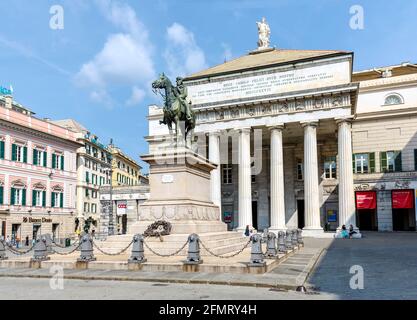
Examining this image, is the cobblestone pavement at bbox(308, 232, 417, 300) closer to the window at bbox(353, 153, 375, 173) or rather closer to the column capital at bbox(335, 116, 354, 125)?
the column capital at bbox(335, 116, 354, 125)

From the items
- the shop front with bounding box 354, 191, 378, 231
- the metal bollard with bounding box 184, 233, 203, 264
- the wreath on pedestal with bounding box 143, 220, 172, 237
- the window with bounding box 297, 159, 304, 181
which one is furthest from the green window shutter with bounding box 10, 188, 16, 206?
the metal bollard with bounding box 184, 233, 203, 264

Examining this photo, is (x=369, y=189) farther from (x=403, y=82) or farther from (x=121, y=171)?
(x=121, y=171)

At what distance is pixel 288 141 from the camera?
50.2 metres

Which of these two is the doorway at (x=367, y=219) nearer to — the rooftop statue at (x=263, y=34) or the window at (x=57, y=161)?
the rooftop statue at (x=263, y=34)

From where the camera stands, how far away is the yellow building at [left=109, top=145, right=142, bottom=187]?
90000 millimetres

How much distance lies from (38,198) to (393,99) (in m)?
Result: 41.5

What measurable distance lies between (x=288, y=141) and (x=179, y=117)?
109 feet

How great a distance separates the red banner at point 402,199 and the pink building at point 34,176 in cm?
3795

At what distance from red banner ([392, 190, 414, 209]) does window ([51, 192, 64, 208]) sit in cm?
3833

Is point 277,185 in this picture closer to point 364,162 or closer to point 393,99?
point 364,162

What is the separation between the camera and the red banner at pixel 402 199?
145ft

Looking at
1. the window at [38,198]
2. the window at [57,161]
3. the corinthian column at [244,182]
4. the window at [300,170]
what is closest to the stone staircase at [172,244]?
the corinthian column at [244,182]

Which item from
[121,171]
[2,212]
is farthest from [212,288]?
[121,171]

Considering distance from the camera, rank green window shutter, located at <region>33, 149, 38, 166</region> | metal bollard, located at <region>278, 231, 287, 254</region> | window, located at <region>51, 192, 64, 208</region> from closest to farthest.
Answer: metal bollard, located at <region>278, 231, 287, 254</region>, green window shutter, located at <region>33, 149, 38, 166</region>, window, located at <region>51, 192, 64, 208</region>
